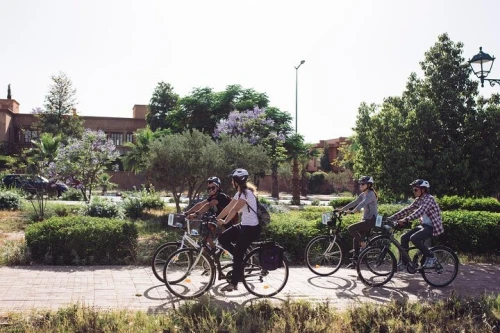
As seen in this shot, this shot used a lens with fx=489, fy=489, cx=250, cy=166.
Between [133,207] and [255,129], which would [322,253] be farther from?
[255,129]

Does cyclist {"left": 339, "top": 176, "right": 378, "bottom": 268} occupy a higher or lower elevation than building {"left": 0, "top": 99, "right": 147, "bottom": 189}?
lower

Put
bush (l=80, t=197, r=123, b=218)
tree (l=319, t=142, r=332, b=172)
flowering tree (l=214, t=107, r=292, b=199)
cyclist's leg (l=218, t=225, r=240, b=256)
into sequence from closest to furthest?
cyclist's leg (l=218, t=225, r=240, b=256) < bush (l=80, t=197, r=123, b=218) < flowering tree (l=214, t=107, r=292, b=199) < tree (l=319, t=142, r=332, b=172)

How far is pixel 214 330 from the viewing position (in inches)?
198

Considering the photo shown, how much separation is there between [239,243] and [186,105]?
87.8 feet

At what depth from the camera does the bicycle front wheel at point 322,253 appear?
882cm

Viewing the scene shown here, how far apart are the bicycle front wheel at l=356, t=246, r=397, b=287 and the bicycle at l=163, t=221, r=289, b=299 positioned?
1567 mm

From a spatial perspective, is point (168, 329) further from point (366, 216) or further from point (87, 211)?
point (87, 211)

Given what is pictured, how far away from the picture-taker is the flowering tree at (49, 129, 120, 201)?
19.7 meters

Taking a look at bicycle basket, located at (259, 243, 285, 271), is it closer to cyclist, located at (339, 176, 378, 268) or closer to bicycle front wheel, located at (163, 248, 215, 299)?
bicycle front wheel, located at (163, 248, 215, 299)

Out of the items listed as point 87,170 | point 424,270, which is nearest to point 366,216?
point 424,270

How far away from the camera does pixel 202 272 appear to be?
23.0ft

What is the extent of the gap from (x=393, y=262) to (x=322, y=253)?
4.56 feet

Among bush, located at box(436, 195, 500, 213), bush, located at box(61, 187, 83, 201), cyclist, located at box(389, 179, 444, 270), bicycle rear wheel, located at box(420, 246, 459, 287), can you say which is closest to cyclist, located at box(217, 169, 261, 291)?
cyclist, located at box(389, 179, 444, 270)

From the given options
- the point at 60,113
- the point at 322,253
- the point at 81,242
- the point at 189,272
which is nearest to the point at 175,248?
the point at 189,272
